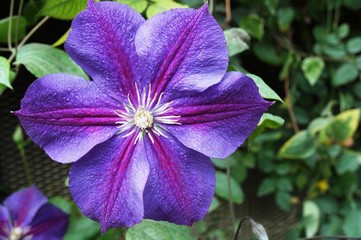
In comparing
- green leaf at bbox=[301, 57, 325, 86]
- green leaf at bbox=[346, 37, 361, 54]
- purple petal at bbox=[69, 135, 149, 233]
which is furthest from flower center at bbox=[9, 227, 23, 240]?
green leaf at bbox=[346, 37, 361, 54]

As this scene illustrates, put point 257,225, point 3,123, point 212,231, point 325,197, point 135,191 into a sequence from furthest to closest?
point 325,197 < point 212,231 < point 3,123 < point 257,225 < point 135,191

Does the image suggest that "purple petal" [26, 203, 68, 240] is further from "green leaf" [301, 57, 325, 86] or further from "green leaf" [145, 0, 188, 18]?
"green leaf" [301, 57, 325, 86]

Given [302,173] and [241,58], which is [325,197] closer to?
[302,173]

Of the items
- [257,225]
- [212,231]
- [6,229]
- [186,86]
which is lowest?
[212,231]

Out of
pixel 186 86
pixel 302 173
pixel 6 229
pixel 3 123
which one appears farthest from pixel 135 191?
pixel 302 173

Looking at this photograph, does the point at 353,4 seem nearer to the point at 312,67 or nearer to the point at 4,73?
the point at 312,67
